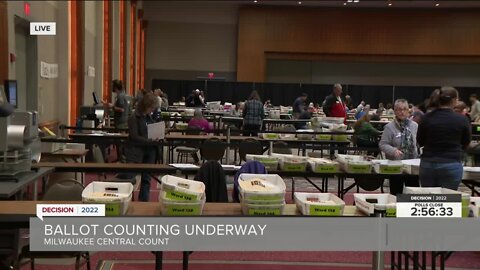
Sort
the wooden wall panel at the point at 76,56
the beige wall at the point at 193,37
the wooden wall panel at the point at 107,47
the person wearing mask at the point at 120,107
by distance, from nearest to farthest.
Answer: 1. the person wearing mask at the point at 120,107
2. the wooden wall panel at the point at 76,56
3. the wooden wall panel at the point at 107,47
4. the beige wall at the point at 193,37

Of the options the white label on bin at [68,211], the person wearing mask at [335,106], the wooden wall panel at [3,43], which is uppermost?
the wooden wall panel at [3,43]

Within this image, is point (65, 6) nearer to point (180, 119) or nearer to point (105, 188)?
point (180, 119)

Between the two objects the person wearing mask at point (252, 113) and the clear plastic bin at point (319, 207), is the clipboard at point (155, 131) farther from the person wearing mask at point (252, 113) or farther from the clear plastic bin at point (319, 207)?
the person wearing mask at point (252, 113)

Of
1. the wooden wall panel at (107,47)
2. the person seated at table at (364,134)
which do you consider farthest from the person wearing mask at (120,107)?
the wooden wall panel at (107,47)

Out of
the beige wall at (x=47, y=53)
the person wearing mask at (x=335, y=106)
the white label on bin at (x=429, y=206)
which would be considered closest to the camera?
the white label on bin at (x=429, y=206)

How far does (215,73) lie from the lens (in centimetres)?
2566

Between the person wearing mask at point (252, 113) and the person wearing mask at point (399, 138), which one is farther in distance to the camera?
the person wearing mask at point (252, 113)

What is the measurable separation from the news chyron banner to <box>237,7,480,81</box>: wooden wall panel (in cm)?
2338

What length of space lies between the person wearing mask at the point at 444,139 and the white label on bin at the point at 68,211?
3.20 metres

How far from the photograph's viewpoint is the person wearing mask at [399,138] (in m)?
5.36

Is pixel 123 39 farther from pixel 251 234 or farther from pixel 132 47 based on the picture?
pixel 251 234

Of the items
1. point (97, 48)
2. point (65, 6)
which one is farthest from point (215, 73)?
point (65, 6)

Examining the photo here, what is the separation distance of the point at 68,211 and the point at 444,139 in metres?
3.31

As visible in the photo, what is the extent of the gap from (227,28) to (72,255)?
23.0 meters
